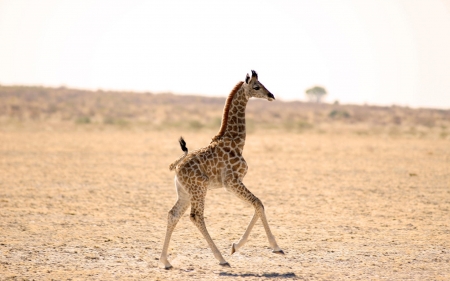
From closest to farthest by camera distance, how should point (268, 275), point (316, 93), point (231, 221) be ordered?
point (268, 275)
point (231, 221)
point (316, 93)

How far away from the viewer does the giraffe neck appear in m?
8.74

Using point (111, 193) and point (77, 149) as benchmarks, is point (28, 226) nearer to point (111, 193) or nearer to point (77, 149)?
point (111, 193)

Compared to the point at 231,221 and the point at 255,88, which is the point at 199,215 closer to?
the point at 255,88

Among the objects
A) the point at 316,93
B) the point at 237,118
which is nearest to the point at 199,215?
the point at 237,118

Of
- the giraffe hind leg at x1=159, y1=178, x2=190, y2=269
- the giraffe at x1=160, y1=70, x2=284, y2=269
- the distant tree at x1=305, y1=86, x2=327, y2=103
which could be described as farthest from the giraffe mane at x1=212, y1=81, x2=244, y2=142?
the distant tree at x1=305, y1=86, x2=327, y2=103

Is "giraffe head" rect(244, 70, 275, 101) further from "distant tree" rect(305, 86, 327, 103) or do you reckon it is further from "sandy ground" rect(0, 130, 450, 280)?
"distant tree" rect(305, 86, 327, 103)

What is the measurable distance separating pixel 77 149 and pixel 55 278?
20.5 metres

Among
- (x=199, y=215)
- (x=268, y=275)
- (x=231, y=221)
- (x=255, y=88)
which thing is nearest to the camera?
(x=268, y=275)

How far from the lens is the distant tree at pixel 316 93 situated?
99.9 meters

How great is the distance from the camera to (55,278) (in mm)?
7609

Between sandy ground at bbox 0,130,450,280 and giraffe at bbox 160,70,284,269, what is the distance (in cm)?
48

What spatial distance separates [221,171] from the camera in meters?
8.37

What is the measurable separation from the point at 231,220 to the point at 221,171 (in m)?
3.69

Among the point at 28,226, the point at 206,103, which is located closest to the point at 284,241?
the point at 28,226
